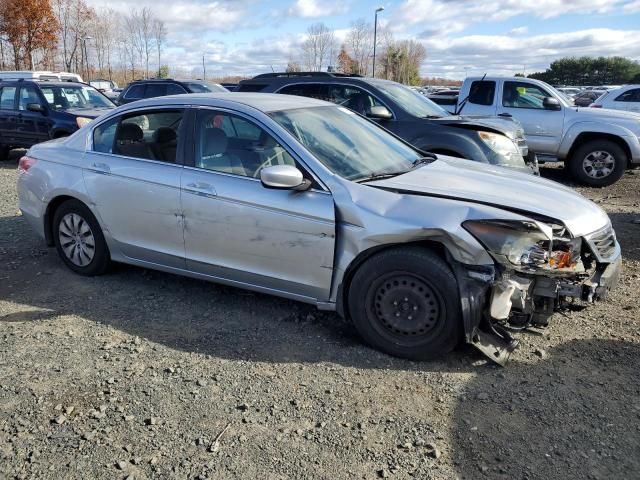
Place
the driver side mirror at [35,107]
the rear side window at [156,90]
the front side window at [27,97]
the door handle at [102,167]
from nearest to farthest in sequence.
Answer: the door handle at [102,167] → the driver side mirror at [35,107] → the front side window at [27,97] → the rear side window at [156,90]

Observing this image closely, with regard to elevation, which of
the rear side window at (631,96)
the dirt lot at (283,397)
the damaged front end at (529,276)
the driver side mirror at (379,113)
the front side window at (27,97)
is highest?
the rear side window at (631,96)

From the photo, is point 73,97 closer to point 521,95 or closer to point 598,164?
point 521,95

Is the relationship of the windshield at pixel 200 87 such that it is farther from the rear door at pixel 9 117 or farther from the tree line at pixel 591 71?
the tree line at pixel 591 71

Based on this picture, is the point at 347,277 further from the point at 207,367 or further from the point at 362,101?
the point at 362,101

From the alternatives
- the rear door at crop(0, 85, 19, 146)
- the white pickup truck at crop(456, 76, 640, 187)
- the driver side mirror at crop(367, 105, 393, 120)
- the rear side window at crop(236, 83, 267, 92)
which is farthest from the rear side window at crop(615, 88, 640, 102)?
the rear door at crop(0, 85, 19, 146)

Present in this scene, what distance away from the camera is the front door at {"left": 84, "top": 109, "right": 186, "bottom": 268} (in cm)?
445

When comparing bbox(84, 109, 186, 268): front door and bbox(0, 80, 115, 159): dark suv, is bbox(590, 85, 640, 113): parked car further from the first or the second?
bbox(84, 109, 186, 268): front door

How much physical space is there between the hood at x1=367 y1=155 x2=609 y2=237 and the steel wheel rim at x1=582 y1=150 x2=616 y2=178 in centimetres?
653

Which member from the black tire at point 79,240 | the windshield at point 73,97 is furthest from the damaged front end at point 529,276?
the windshield at point 73,97

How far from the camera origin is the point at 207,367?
3686mm

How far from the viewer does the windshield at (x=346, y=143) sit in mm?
4062

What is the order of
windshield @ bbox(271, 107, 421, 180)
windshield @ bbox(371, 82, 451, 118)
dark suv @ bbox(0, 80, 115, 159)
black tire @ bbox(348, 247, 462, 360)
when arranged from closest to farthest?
black tire @ bbox(348, 247, 462, 360) → windshield @ bbox(271, 107, 421, 180) → windshield @ bbox(371, 82, 451, 118) → dark suv @ bbox(0, 80, 115, 159)

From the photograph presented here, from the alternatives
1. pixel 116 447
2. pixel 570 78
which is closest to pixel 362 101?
pixel 116 447

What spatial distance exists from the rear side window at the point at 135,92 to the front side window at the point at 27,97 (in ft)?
7.49
